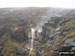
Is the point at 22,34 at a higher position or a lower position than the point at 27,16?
lower

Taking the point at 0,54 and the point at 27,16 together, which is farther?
the point at 27,16

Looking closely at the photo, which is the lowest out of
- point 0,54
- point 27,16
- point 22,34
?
point 0,54

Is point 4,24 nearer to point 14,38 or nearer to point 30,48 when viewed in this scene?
point 14,38

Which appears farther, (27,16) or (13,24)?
(27,16)

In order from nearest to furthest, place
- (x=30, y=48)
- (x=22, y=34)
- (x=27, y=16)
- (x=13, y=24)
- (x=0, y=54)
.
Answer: (x=0, y=54) < (x=30, y=48) < (x=22, y=34) < (x=13, y=24) < (x=27, y=16)

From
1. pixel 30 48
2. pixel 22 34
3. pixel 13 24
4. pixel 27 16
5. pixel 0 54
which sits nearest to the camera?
pixel 0 54

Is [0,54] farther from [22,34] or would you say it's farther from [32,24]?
[32,24]

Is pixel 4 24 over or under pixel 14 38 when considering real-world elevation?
over

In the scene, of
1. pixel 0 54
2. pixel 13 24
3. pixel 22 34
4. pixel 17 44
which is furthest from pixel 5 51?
pixel 13 24

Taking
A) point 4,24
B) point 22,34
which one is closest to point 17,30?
point 22,34
